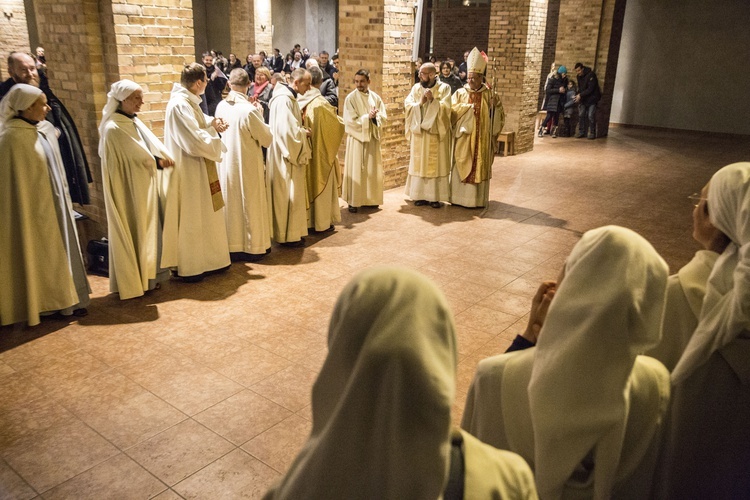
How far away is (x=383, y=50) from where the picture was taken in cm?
890

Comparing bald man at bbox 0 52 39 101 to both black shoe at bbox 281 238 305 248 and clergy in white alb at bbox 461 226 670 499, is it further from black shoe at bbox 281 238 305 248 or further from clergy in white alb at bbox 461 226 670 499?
clergy in white alb at bbox 461 226 670 499

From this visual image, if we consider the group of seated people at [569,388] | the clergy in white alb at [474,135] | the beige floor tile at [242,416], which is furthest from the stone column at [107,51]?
the group of seated people at [569,388]

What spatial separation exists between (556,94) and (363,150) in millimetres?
8980

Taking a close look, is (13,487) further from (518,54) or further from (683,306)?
(518,54)

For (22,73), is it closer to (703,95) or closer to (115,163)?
(115,163)

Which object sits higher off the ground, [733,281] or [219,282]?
[733,281]

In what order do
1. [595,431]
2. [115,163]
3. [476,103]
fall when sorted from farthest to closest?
1. [476,103]
2. [115,163]
3. [595,431]

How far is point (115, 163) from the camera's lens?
16.9 feet

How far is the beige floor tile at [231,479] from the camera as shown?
3170mm

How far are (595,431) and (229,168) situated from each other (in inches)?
205

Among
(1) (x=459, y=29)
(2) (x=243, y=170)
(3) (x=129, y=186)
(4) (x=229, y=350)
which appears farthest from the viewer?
(1) (x=459, y=29)

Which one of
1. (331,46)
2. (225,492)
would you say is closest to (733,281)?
(225,492)

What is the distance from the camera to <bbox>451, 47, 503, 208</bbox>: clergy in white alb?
857 cm

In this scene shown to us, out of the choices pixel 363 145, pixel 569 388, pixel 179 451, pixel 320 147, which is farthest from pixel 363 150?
pixel 569 388
